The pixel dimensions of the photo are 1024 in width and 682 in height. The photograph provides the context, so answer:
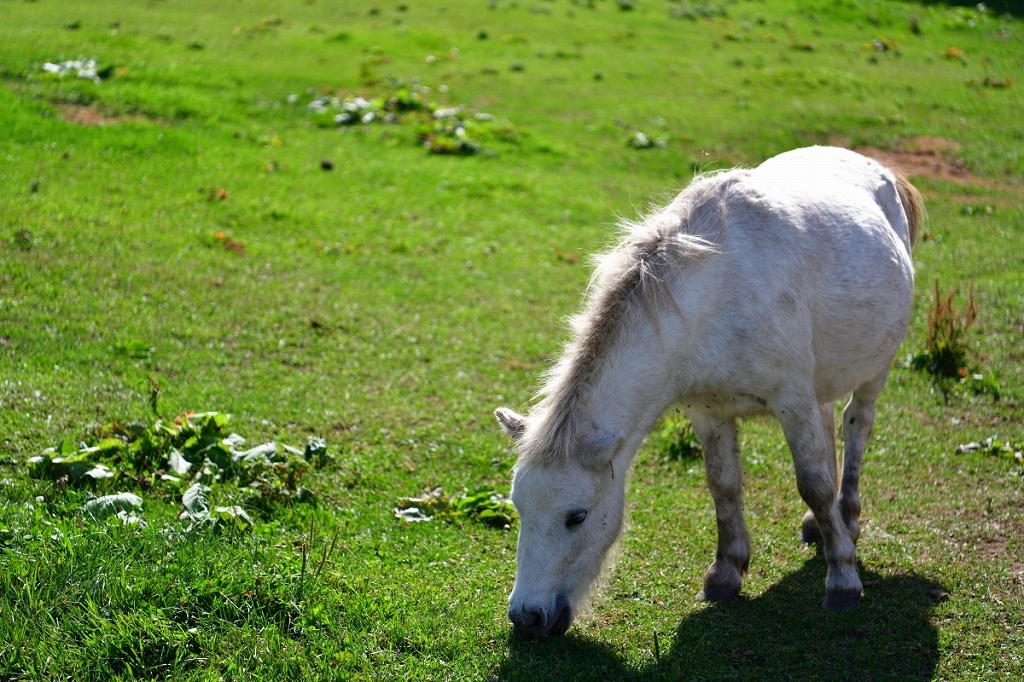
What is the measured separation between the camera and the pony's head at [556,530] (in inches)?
172

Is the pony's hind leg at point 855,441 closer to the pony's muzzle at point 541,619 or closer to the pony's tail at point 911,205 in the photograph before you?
the pony's tail at point 911,205

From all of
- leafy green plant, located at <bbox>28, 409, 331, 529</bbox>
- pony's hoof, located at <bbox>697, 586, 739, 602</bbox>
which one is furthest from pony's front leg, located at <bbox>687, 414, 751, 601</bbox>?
leafy green plant, located at <bbox>28, 409, 331, 529</bbox>

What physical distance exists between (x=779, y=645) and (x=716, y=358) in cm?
169

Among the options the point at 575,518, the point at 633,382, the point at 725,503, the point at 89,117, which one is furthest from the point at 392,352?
the point at 89,117

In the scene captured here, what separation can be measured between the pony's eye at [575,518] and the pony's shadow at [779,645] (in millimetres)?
678

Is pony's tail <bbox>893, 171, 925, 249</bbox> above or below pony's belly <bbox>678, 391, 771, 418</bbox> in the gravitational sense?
above

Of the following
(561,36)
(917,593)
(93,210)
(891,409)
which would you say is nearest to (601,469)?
(917,593)

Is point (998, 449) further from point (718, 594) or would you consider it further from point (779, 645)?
point (779, 645)

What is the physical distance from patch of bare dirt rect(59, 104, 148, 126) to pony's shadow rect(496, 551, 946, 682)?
43.4 ft

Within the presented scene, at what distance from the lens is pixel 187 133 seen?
47.8 feet

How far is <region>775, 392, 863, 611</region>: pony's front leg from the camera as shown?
5074 mm

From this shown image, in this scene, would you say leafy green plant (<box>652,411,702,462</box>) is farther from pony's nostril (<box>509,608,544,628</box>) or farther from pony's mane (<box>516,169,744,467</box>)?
pony's nostril (<box>509,608,544,628</box>)

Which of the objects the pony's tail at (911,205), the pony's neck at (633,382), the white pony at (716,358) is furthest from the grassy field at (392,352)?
the pony's tail at (911,205)

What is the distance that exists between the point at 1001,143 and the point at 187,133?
15.8 m
